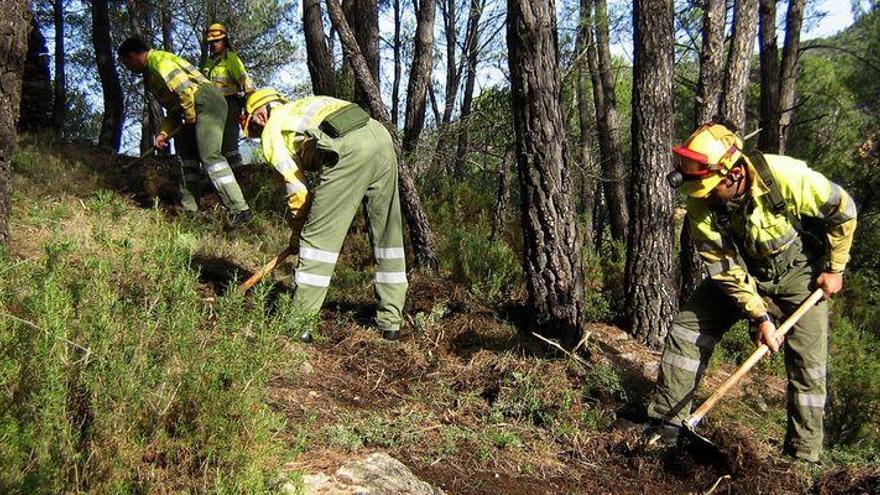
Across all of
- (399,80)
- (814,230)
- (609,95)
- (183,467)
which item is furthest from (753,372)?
(399,80)

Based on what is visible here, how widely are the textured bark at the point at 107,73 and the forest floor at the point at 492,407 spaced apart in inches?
237

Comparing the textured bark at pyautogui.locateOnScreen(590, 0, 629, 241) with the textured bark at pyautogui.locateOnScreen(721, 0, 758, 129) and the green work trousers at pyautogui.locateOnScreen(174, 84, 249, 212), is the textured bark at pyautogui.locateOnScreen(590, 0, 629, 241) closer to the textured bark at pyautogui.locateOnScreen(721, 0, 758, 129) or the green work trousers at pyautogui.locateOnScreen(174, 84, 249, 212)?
the textured bark at pyautogui.locateOnScreen(721, 0, 758, 129)

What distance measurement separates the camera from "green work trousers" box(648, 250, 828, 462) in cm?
406

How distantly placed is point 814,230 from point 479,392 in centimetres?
227

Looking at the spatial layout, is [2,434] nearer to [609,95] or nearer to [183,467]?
[183,467]

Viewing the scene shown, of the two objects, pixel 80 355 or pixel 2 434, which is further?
pixel 80 355

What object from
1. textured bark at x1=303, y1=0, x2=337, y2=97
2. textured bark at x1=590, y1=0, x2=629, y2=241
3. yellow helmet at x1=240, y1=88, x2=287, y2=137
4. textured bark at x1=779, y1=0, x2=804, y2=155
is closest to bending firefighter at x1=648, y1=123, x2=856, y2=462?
yellow helmet at x1=240, y1=88, x2=287, y2=137

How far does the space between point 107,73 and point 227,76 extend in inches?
188

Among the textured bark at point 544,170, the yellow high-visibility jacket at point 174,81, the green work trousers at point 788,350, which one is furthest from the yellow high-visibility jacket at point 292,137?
the green work trousers at point 788,350

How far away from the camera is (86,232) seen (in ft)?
17.2

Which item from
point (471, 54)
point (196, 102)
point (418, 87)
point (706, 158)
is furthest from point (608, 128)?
point (706, 158)

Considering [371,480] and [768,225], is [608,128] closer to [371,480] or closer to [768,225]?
[768,225]

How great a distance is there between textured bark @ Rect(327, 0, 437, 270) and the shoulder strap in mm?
3201

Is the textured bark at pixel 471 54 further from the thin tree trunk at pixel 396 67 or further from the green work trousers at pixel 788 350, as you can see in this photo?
the green work trousers at pixel 788 350
